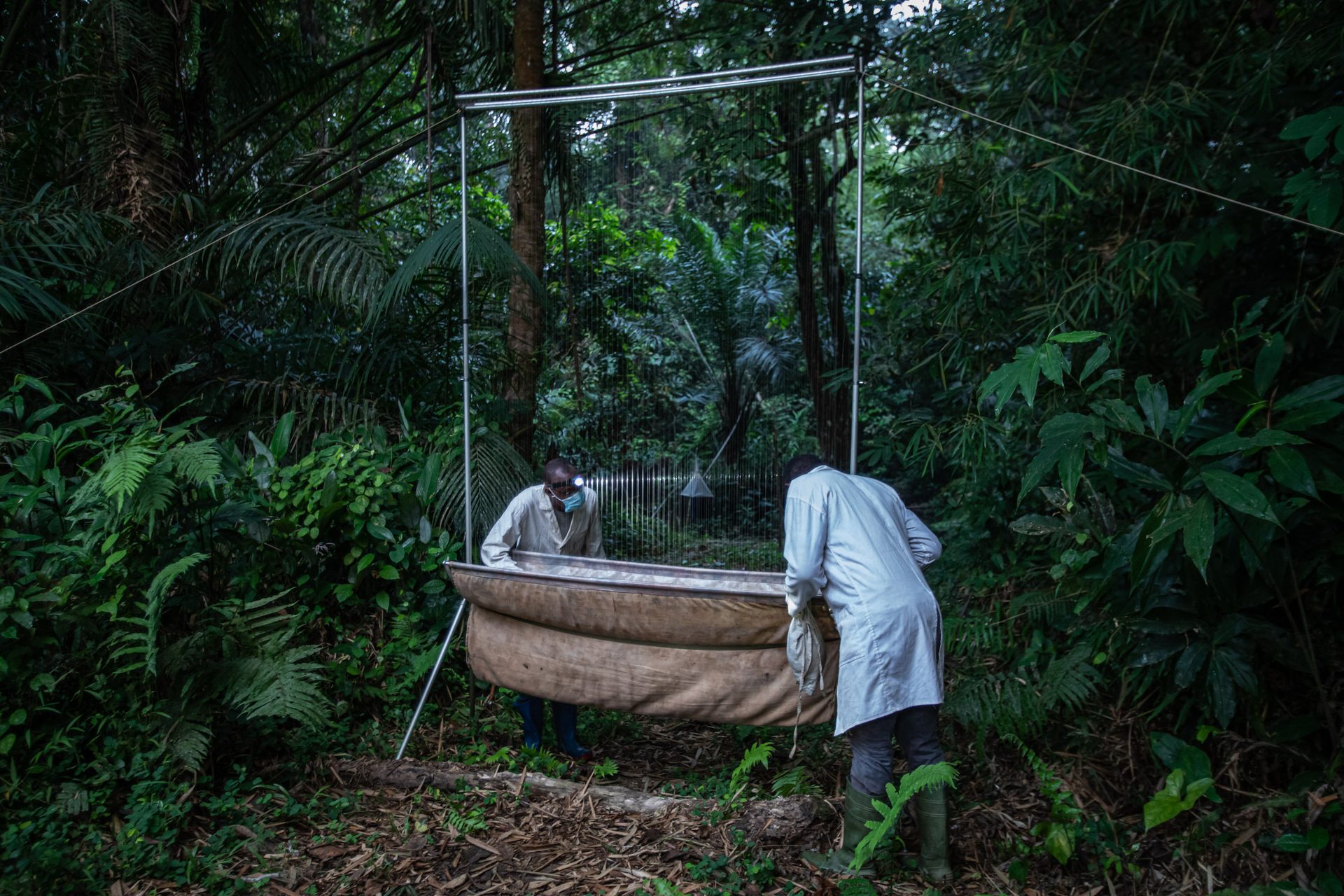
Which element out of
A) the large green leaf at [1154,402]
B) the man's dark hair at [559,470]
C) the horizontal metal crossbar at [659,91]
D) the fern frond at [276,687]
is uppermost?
the horizontal metal crossbar at [659,91]

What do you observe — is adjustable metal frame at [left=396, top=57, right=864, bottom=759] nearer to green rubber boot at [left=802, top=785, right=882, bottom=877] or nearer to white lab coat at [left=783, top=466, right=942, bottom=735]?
white lab coat at [left=783, top=466, right=942, bottom=735]

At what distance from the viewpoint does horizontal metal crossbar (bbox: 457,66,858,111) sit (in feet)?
12.1

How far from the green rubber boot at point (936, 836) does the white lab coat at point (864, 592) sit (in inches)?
13.2

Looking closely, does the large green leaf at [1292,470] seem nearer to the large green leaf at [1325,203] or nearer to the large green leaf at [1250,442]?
the large green leaf at [1250,442]

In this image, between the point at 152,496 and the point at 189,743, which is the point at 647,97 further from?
the point at 189,743

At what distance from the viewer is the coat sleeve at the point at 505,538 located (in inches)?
151

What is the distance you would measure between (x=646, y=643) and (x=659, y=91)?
2.30 m

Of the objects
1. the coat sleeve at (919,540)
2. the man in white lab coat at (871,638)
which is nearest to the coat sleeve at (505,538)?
the man in white lab coat at (871,638)

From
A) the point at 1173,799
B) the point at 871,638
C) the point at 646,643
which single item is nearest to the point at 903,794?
the point at 871,638

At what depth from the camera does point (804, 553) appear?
3.06 meters

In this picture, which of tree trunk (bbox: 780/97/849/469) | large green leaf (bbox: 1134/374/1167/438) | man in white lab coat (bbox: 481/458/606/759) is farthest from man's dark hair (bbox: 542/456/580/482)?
large green leaf (bbox: 1134/374/1167/438)

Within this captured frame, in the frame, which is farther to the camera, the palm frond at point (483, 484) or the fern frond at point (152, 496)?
the palm frond at point (483, 484)

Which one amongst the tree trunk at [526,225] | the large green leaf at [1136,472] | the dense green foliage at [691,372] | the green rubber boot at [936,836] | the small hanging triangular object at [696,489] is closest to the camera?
the large green leaf at [1136,472]

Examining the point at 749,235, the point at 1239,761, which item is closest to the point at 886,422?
the point at 749,235
